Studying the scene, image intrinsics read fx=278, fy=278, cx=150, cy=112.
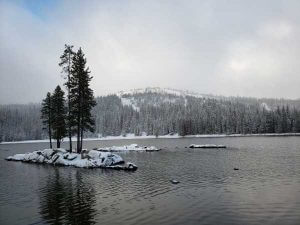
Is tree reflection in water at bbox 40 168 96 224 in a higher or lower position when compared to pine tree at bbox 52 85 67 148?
lower

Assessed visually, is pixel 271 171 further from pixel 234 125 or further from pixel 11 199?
pixel 234 125

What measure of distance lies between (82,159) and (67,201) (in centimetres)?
2505

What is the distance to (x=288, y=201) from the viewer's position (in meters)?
21.5

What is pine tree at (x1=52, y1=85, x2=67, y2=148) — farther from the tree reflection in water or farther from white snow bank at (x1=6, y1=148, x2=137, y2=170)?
the tree reflection in water

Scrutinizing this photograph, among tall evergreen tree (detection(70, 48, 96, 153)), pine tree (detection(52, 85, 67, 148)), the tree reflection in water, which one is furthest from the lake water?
pine tree (detection(52, 85, 67, 148))

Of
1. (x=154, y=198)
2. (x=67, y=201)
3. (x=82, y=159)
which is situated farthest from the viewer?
(x=82, y=159)

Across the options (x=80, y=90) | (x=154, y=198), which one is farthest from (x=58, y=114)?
(x=154, y=198)

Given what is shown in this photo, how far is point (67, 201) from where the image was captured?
75.9 ft

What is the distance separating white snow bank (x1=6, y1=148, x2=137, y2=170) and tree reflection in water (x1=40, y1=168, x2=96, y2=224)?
35.7 feet

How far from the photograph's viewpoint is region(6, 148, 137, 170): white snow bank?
45062mm

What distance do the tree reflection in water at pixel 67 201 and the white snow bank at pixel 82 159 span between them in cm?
1088

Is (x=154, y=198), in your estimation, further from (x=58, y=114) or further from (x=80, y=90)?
(x=58, y=114)

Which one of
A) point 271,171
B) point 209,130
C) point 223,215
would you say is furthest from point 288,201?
point 209,130

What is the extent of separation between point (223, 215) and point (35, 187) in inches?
810
